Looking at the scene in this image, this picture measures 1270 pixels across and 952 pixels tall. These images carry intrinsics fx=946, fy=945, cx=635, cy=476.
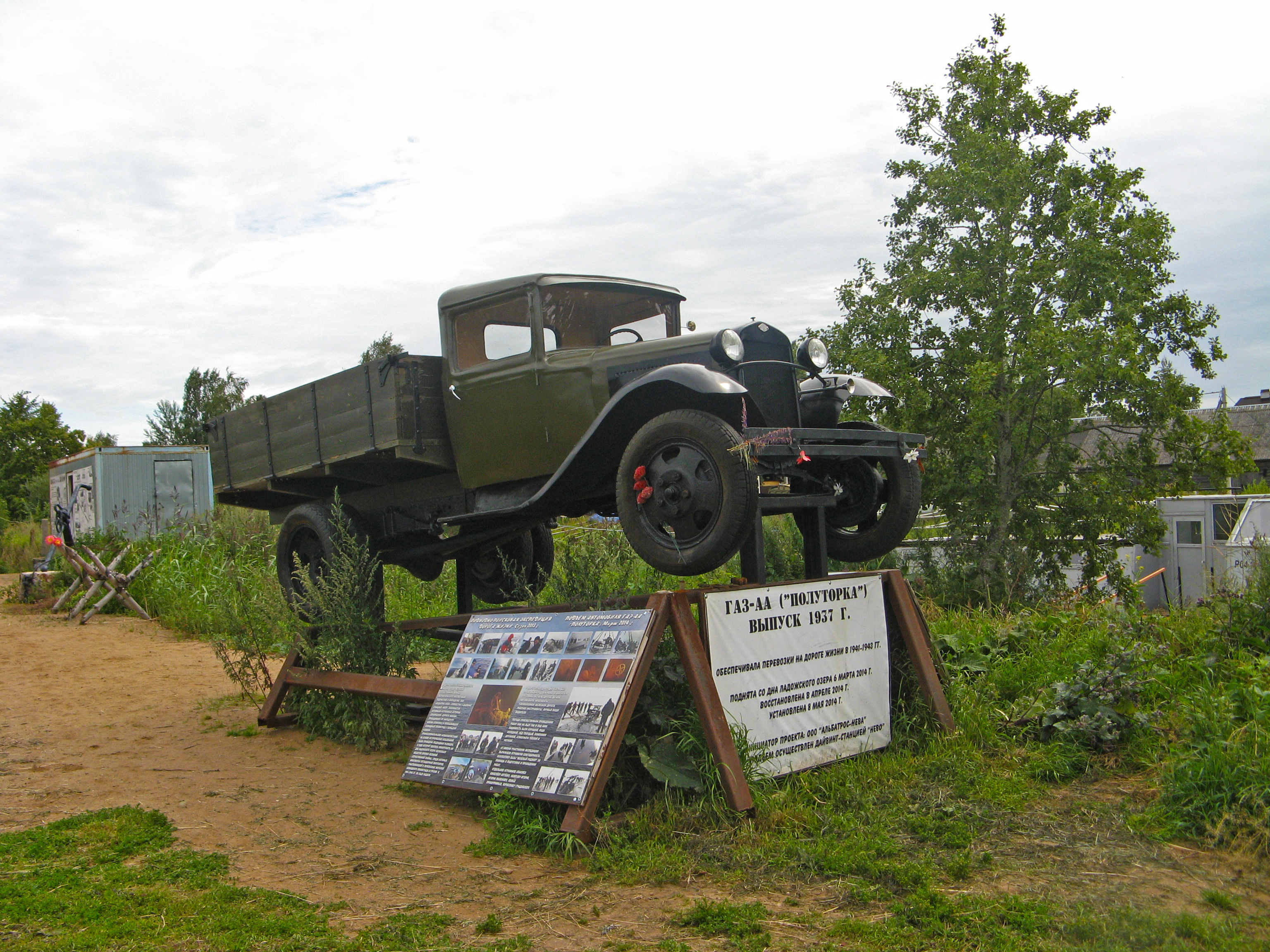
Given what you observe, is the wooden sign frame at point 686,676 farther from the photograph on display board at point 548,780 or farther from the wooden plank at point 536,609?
the photograph on display board at point 548,780

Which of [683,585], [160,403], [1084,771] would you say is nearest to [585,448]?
[1084,771]

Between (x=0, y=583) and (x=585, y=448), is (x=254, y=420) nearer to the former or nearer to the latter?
(x=585, y=448)

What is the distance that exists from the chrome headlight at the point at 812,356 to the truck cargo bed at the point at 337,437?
7.71ft

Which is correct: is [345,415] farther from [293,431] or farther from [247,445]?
[247,445]

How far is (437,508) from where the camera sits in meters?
6.52

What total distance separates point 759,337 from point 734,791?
7.80 ft

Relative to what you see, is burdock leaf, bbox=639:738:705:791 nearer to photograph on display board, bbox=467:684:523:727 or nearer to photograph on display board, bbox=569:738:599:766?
photograph on display board, bbox=569:738:599:766

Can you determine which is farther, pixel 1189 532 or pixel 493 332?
pixel 1189 532

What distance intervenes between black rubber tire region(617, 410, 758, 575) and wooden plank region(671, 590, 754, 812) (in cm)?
26

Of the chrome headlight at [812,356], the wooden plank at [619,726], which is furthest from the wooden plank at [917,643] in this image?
the wooden plank at [619,726]

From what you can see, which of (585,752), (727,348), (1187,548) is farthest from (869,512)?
(1187,548)

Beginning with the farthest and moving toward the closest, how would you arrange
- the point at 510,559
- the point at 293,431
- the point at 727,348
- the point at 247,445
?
the point at 510,559 < the point at 247,445 < the point at 293,431 < the point at 727,348

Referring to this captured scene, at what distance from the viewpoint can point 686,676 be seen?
436 cm

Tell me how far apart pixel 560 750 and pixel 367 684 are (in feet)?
6.68
